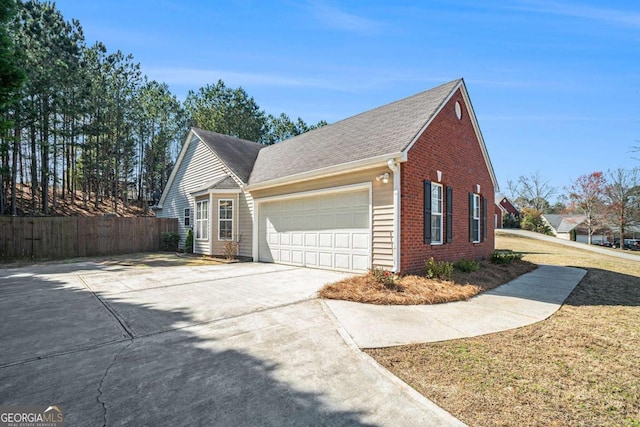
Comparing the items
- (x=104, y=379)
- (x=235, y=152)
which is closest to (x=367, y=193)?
(x=104, y=379)

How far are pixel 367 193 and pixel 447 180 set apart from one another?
3.27m

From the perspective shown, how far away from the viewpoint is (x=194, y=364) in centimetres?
333

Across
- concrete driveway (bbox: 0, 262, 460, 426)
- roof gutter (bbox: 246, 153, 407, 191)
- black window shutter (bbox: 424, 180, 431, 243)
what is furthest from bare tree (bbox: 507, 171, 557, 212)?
concrete driveway (bbox: 0, 262, 460, 426)

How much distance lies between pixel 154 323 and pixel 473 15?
10375 millimetres

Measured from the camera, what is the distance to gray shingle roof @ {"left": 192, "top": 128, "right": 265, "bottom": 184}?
563 inches

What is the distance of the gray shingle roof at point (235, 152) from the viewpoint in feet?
46.9

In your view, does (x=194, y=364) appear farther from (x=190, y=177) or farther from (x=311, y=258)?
(x=190, y=177)

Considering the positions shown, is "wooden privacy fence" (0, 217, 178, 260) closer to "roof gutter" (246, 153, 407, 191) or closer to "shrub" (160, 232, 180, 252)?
"shrub" (160, 232, 180, 252)

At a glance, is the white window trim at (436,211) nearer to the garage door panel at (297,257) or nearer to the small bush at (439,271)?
the small bush at (439,271)

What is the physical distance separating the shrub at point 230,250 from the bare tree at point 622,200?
134 feet

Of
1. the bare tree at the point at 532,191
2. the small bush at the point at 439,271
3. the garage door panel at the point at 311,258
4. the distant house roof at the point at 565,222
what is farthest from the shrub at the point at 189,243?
the bare tree at the point at 532,191

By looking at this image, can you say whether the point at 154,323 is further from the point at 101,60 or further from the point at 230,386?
the point at 101,60

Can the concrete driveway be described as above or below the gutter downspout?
below

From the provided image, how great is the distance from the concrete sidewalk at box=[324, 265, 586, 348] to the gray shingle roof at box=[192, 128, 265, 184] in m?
9.68
